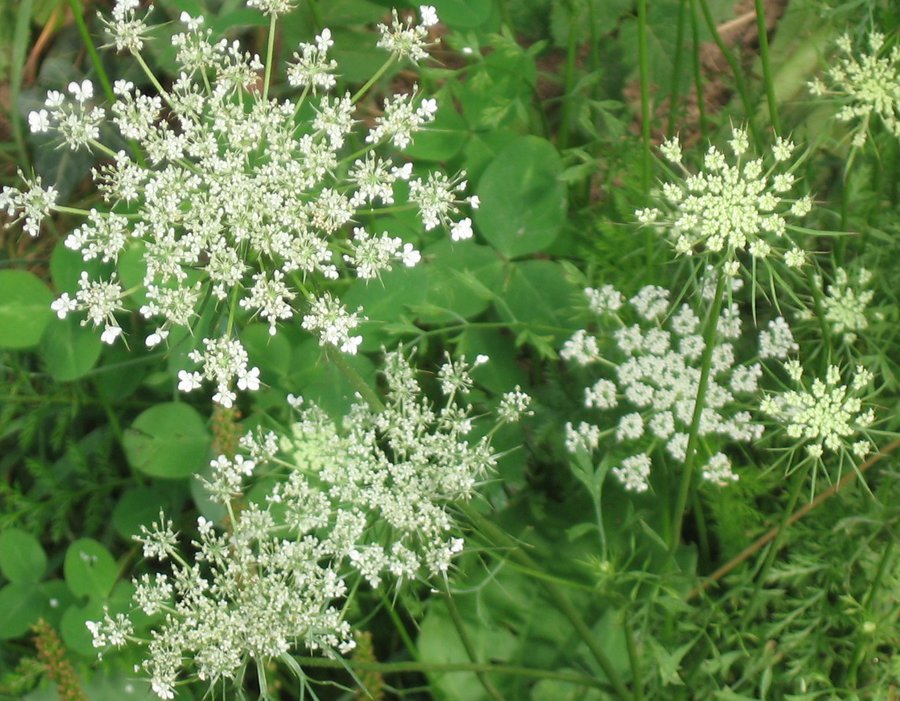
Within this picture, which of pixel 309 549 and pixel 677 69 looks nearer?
pixel 309 549

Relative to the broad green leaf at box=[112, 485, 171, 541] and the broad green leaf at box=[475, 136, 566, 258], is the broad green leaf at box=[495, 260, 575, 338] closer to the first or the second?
the broad green leaf at box=[475, 136, 566, 258]

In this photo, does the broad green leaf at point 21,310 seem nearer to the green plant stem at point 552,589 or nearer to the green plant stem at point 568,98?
the green plant stem at point 552,589

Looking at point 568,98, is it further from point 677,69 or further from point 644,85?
point 644,85

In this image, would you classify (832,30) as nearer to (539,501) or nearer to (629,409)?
(629,409)

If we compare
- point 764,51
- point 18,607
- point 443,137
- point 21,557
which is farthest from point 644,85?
point 18,607

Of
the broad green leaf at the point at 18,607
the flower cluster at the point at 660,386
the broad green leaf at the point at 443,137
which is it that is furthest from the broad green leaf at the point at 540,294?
the broad green leaf at the point at 18,607
